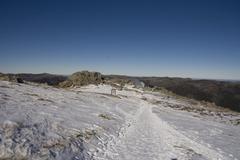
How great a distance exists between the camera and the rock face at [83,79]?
269ft

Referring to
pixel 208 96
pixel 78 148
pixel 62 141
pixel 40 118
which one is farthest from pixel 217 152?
pixel 208 96

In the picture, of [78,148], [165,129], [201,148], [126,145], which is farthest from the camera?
[165,129]

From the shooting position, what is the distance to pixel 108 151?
1354 centimetres

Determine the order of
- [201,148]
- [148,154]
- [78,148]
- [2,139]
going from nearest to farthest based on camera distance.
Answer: [2,139]
[78,148]
[148,154]
[201,148]

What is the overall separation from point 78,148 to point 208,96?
643 feet

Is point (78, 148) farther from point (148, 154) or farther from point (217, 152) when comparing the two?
point (217, 152)

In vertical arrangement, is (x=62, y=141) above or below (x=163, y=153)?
above

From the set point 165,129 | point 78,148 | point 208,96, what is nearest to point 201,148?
point 165,129

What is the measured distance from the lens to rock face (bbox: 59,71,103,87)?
82031mm

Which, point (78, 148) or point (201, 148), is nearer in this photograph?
point (78, 148)

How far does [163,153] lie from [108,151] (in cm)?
381

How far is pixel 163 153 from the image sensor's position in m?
14.6

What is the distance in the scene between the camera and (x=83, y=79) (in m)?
84.9

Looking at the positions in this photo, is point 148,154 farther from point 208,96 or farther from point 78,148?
point 208,96
